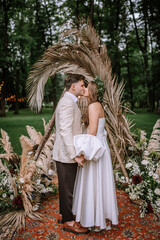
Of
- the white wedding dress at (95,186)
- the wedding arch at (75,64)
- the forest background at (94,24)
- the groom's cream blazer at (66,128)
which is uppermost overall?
the forest background at (94,24)

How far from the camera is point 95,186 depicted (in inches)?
106

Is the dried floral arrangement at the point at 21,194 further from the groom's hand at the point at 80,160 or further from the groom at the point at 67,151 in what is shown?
the groom's hand at the point at 80,160

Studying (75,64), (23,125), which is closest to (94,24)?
(23,125)

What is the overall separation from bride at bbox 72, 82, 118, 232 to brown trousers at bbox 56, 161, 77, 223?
99 millimetres

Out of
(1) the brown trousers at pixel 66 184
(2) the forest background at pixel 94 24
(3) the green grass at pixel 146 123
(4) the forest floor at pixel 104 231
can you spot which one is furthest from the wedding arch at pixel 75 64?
(2) the forest background at pixel 94 24

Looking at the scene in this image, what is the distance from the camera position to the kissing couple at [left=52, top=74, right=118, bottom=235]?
2558 millimetres

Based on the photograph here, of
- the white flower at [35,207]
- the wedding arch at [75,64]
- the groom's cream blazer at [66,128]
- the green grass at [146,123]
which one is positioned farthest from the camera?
the green grass at [146,123]

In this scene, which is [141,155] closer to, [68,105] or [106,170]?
[106,170]

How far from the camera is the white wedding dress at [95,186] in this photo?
2.59 metres


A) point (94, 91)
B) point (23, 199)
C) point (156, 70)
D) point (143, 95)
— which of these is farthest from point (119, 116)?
point (143, 95)

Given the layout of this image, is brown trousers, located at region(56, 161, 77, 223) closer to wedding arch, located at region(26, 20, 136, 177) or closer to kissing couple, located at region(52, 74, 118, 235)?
kissing couple, located at region(52, 74, 118, 235)

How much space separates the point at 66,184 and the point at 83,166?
0.33 meters

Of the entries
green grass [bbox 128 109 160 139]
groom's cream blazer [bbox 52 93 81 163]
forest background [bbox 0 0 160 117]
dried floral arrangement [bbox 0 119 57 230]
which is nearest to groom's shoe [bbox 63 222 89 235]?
dried floral arrangement [bbox 0 119 57 230]

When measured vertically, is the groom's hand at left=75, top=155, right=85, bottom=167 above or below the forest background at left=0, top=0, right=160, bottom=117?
below
